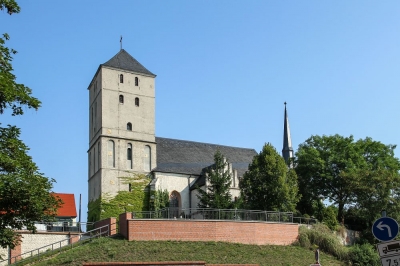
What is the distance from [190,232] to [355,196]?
17.6 m

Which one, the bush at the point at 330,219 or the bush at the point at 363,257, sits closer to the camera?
the bush at the point at 363,257

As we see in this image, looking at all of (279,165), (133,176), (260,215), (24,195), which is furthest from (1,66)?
(133,176)

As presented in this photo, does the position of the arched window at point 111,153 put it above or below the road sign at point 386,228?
above

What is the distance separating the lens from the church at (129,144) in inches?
1933

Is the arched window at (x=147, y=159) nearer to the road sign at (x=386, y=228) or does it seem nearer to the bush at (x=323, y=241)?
the bush at (x=323, y=241)

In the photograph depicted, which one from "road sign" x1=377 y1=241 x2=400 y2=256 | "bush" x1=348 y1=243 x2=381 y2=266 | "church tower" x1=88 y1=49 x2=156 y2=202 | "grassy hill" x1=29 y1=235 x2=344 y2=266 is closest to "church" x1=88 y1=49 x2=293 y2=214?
"church tower" x1=88 y1=49 x2=156 y2=202

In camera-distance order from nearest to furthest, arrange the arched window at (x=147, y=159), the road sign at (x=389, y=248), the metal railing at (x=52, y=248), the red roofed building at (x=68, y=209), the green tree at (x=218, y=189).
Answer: the road sign at (x=389, y=248) → the metal railing at (x=52, y=248) → the green tree at (x=218, y=189) → the arched window at (x=147, y=159) → the red roofed building at (x=68, y=209)

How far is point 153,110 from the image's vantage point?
5212 cm

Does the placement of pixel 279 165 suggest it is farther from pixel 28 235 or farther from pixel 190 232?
pixel 28 235

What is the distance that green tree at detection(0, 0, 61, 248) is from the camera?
16.9m

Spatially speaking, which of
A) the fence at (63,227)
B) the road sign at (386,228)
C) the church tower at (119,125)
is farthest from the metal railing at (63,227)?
the road sign at (386,228)

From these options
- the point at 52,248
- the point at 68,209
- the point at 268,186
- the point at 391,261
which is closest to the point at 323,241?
the point at 268,186

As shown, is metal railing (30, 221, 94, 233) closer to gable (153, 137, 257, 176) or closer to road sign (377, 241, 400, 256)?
gable (153, 137, 257, 176)

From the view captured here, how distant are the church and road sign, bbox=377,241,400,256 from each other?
125 ft
